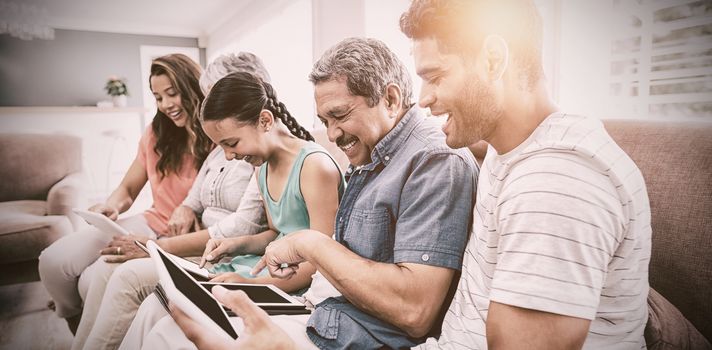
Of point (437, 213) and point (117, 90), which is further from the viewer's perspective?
point (117, 90)

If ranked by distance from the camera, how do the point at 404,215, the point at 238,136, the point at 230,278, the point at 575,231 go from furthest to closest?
the point at 238,136, the point at 230,278, the point at 404,215, the point at 575,231

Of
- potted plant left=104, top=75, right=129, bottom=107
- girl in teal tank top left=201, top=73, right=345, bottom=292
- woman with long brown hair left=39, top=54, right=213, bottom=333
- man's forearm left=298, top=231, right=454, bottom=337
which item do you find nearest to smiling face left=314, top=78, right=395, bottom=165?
girl in teal tank top left=201, top=73, right=345, bottom=292

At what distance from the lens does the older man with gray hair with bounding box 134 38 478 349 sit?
700 millimetres

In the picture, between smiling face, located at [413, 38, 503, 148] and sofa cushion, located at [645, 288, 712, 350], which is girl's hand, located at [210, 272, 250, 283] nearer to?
smiling face, located at [413, 38, 503, 148]

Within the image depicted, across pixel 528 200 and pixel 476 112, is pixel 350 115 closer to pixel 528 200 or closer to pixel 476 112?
pixel 476 112

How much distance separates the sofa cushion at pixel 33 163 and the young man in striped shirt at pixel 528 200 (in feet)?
8.22

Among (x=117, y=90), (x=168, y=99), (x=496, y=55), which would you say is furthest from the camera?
(x=117, y=90)

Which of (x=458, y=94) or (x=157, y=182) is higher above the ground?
(x=458, y=94)

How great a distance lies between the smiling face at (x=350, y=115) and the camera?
921 mm

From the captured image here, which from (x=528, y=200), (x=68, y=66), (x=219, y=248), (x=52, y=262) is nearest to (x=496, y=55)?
(x=528, y=200)

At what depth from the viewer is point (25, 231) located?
2.07 m

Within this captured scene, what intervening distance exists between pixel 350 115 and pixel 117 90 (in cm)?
225

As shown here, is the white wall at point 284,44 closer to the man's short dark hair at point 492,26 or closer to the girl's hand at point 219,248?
the girl's hand at point 219,248

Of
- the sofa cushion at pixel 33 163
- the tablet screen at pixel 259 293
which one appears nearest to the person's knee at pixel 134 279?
the tablet screen at pixel 259 293
